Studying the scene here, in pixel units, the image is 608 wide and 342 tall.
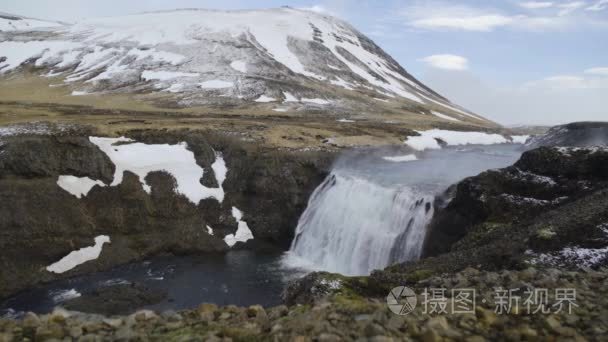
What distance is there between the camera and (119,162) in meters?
34.6

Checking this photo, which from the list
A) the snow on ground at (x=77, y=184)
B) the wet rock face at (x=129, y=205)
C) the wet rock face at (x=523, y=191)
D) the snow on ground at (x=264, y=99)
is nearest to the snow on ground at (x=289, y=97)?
the snow on ground at (x=264, y=99)

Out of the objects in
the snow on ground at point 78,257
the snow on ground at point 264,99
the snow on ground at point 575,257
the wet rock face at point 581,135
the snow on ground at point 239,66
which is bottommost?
the snow on ground at point 78,257

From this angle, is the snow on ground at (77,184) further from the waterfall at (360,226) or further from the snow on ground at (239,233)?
the waterfall at (360,226)

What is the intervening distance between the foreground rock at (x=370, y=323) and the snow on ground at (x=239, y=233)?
25.9 m

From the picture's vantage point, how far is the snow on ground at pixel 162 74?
10594 cm

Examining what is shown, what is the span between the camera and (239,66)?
117m

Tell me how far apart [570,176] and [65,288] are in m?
29.4

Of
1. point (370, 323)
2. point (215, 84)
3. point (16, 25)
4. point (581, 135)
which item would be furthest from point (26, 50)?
point (370, 323)

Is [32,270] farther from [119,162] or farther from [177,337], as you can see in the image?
[177,337]

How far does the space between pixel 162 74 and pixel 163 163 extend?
3120 inches

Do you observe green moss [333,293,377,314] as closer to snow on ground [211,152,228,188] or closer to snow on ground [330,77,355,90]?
snow on ground [211,152,228,188]

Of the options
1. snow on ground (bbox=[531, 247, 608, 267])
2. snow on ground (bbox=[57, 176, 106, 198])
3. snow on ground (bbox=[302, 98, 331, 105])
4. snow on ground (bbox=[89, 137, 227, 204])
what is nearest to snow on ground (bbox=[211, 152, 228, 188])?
snow on ground (bbox=[89, 137, 227, 204])

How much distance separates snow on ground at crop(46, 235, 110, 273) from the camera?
1117 inches

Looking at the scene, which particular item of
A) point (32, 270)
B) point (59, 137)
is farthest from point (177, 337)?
point (59, 137)
